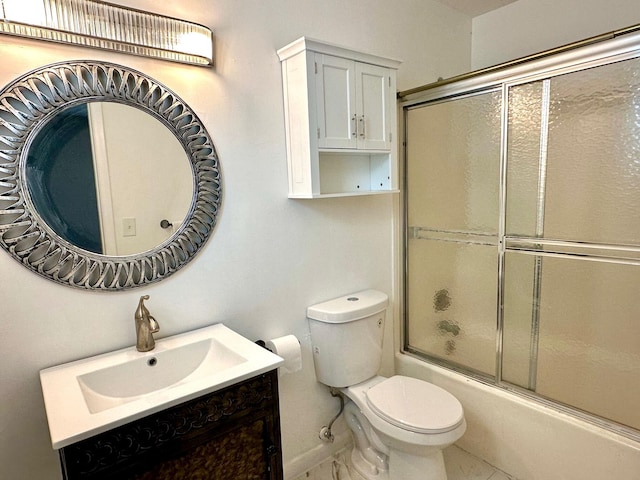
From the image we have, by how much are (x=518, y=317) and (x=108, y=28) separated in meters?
2.06

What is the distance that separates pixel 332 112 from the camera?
168 centimetres

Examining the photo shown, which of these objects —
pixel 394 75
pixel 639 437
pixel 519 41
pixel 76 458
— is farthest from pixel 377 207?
pixel 76 458

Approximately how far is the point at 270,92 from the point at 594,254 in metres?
1.52

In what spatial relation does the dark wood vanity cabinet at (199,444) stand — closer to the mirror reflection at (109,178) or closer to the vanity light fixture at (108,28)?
the mirror reflection at (109,178)

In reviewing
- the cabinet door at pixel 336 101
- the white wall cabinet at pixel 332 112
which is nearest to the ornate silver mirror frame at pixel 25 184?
the white wall cabinet at pixel 332 112

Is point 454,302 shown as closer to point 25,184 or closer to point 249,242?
point 249,242

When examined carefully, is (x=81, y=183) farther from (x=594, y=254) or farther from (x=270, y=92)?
(x=594, y=254)

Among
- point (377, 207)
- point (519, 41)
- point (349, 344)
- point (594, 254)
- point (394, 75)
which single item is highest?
point (519, 41)

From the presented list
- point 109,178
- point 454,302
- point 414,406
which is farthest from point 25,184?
point 454,302

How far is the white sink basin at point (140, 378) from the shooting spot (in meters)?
0.97

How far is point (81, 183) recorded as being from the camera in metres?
1.29

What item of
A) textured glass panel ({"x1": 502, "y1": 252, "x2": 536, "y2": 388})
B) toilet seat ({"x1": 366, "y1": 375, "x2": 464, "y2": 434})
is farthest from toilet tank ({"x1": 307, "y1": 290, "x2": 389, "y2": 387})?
textured glass panel ({"x1": 502, "y1": 252, "x2": 536, "y2": 388})

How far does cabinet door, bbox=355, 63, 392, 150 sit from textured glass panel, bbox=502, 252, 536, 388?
0.85 metres

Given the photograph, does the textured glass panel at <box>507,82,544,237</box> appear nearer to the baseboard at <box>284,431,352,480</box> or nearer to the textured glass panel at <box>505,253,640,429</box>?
the textured glass panel at <box>505,253,640,429</box>
